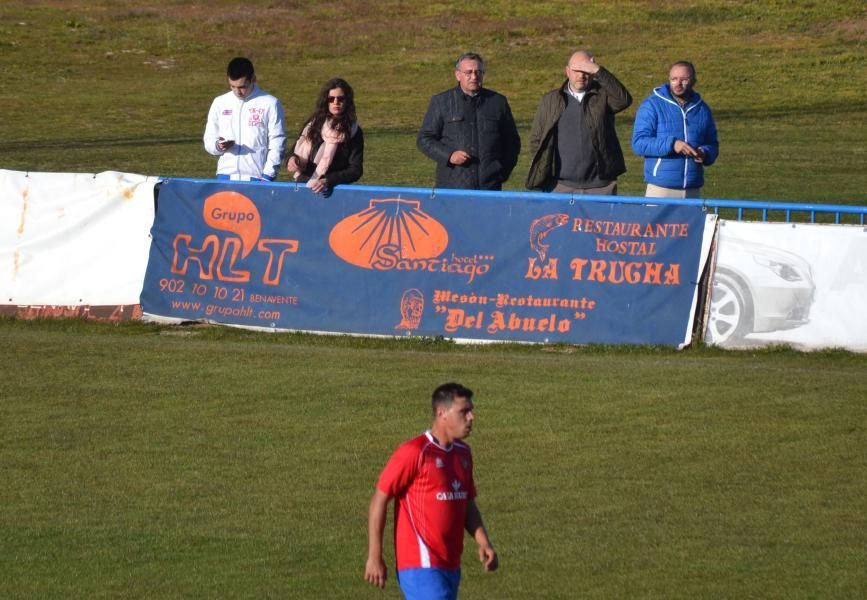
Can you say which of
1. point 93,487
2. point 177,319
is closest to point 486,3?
point 177,319

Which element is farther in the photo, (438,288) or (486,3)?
(486,3)

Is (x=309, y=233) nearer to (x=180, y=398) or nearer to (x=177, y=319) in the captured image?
(x=177, y=319)

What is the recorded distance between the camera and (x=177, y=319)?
53.1 feet

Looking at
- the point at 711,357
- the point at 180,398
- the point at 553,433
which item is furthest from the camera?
the point at 711,357

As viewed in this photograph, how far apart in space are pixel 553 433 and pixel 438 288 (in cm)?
359

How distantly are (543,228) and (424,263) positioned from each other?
119 cm

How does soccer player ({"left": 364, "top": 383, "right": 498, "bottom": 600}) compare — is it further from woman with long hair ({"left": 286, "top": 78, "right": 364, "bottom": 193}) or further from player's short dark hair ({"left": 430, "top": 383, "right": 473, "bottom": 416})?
woman with long hair ({"left": 286, "top": 78, "right": 364, "bottom": 193})

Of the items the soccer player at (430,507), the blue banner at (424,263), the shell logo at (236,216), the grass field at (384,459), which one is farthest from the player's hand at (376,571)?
the shell logo at (236,216)

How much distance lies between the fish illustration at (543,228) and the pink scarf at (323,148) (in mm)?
2068

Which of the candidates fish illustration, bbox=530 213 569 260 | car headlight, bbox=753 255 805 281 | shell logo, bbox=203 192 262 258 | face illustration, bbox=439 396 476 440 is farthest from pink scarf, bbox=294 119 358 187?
face illustration, bbox=439 396 476 440

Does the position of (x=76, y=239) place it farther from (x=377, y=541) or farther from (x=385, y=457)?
(x=377, y=541)

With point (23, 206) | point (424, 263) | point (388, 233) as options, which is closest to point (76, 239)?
point (23, 206)

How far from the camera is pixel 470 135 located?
612 inches

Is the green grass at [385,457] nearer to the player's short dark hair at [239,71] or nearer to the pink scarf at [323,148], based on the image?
the pink scarf at [323,148]
